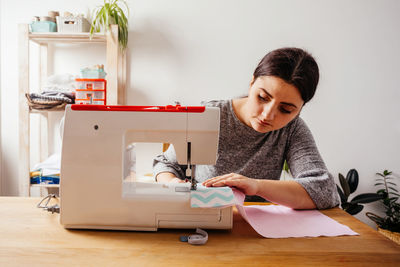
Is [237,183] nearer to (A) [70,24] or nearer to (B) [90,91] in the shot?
(B) [90,91]

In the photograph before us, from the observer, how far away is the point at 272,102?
45.0 inches

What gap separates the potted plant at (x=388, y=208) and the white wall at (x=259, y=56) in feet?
0.76

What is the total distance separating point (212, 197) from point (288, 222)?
0.86 ft

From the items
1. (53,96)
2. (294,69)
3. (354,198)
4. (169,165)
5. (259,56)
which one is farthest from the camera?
(259,56)

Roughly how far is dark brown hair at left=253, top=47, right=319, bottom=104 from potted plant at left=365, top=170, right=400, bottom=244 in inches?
75.4

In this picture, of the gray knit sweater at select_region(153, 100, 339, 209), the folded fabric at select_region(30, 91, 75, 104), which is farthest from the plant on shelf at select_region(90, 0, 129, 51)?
the gray knit sweater at select_region(153, 100, 339, 209)

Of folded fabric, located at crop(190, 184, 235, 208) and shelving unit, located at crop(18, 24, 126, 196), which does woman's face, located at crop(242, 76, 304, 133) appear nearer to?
folded fabric, located at crop(190, 184, 235, 208)

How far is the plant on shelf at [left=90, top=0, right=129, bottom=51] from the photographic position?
2.35m

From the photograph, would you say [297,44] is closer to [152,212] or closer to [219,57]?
[219,57]

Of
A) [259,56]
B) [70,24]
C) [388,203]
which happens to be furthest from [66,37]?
[388,203]

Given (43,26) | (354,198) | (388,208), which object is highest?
(43,26)

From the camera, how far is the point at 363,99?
272cm

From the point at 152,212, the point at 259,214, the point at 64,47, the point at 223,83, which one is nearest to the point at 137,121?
the point at 152,212

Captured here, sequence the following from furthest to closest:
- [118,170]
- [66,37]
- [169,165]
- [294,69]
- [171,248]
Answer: [66,37] → [169,165] → [294,69] → [118,170] → [171,248]
